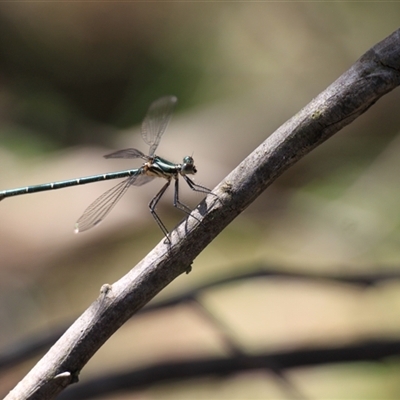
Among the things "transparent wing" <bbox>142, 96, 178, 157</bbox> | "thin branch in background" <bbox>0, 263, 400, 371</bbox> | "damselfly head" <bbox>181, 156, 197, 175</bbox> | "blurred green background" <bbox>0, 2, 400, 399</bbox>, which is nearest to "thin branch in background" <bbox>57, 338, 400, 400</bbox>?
"blurred green background" <bbox>0, 2, 400, 399</bbox>

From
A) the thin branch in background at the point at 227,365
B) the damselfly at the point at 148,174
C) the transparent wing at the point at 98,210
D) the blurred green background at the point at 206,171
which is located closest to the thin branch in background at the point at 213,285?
the blurred green background at the point at 206,171

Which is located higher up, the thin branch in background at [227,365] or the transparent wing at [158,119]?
the transparent wing at [158,119]

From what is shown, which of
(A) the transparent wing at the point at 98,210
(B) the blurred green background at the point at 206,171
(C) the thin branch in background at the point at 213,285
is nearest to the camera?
(A) the transparent wing at the point at 98,210

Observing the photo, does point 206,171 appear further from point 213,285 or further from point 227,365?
point 227,365

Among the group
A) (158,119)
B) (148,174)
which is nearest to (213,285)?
(148,174)

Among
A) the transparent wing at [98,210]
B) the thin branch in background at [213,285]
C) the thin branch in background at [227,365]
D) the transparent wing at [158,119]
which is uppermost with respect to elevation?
the transparent wing at [158,119]

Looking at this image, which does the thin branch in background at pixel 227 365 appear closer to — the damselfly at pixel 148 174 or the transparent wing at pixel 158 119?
the damselfly at pixel 148 174

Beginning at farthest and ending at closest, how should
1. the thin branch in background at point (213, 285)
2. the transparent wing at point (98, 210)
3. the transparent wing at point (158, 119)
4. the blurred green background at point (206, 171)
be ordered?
the blurred green background at point (206, 171) < the thin branch in background at point (213, 285) < the transparent wing at point (158, 119) < the transparent wing at point (98, 210)
